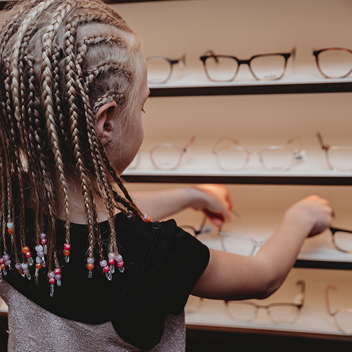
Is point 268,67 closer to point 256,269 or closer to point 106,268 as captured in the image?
point 256,269

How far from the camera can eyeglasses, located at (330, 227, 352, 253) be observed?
1.18 metres

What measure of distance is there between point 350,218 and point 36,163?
50.5 inches

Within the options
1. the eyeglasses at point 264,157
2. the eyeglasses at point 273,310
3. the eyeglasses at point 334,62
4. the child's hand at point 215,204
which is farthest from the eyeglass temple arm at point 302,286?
the eyeglasses at point 334,62

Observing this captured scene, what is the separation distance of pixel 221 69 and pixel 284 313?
97 centimetres

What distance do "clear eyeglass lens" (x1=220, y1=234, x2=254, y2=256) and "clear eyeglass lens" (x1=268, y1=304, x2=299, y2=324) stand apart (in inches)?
11.1

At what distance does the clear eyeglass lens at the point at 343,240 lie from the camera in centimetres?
118

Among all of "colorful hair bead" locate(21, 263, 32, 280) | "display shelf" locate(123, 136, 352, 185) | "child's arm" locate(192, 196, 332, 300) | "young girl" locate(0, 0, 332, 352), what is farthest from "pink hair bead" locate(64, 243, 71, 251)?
"display shelf" locate(123, 136, 352, 185)

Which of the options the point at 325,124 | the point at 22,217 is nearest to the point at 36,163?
the point at 22,217

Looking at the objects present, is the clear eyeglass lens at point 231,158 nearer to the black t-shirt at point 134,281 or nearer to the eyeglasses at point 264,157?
the eyeglasses at point 264,157

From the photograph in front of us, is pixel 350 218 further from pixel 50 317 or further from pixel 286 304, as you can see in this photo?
pixel 50 317

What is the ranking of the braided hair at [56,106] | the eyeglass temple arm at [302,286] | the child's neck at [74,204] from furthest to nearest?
the eyeglass temple arm at [302,286] → the child's neck at [74,204] → the braided hair at [56,106]

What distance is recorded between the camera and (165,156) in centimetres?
137

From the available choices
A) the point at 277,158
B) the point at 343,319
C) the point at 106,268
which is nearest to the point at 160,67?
the point at 277,158

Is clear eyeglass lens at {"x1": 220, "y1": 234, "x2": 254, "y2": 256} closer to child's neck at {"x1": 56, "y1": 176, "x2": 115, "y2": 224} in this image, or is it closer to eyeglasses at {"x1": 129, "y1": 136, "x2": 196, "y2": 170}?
eyeglasses at {"x1": 129, "y1": 136, "x2": 196, "y2": 170}
